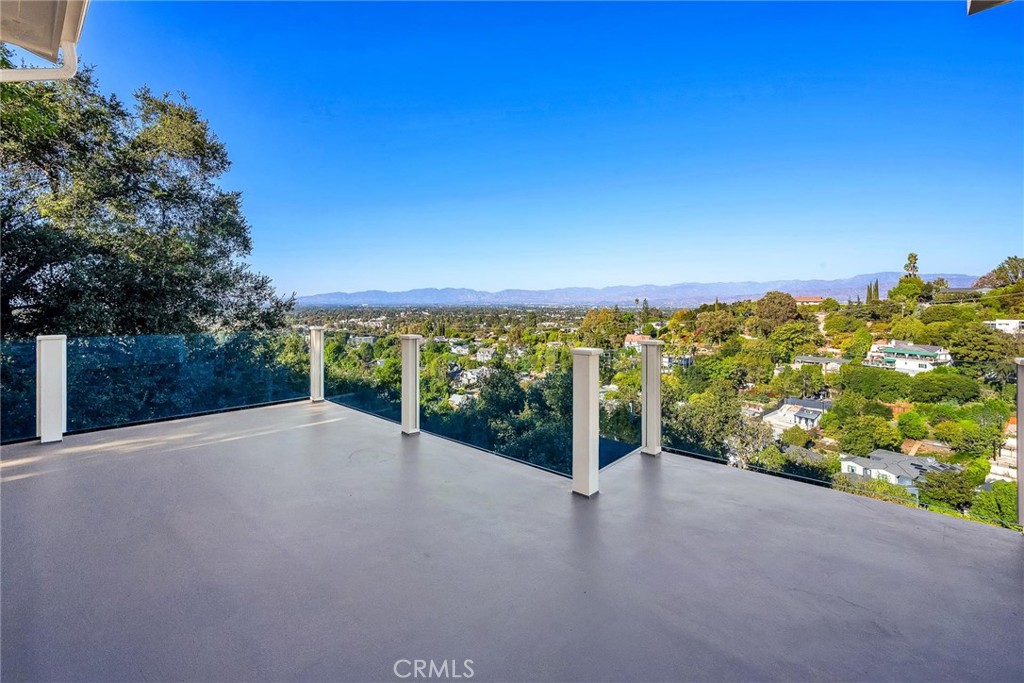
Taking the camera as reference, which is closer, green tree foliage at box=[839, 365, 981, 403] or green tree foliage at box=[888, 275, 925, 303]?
green tree foliage at box=[839, 365, 981, 403]

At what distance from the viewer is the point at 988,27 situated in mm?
4887

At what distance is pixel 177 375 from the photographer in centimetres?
556

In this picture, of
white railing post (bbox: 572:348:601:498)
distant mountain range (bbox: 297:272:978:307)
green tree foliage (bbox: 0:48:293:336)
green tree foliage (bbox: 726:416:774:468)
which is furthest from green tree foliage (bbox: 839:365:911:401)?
green tree foliage (bbox: 0:48:293:336)

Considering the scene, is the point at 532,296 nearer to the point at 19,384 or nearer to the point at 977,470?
the point at 19,384

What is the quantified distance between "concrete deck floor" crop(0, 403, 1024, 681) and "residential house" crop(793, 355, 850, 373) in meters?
0.90

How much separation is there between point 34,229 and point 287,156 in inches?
171

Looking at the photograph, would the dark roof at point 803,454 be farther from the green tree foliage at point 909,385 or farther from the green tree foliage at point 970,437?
the green tree foliage at point 970,437

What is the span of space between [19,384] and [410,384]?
3.85 meters

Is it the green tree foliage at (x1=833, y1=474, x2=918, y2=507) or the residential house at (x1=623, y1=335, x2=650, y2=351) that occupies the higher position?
the residential house at (x1=623, y1=335, x2=650, y2=351)

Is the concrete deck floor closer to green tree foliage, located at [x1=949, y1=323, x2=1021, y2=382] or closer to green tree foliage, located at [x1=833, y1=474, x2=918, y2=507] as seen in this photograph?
green tree foliage, located at [x1=833, y1=474, x2=918, y2=507]

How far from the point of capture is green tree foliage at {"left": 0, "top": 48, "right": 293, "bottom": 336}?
20.6 feet

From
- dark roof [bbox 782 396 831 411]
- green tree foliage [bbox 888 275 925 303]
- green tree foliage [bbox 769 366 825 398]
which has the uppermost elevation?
green tree foliage [bbox 888 275 925 303]

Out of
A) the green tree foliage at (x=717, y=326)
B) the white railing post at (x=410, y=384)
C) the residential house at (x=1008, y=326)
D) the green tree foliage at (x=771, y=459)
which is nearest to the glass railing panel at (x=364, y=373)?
the white railing post at (x=410, y=384)

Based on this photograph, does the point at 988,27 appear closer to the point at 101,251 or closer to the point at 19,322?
the point at 101,251
